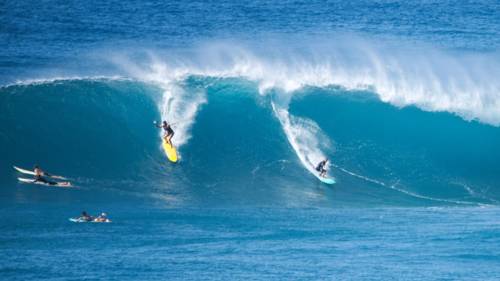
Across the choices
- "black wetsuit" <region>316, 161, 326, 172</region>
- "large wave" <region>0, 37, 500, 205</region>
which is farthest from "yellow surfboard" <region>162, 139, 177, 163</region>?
"black wetsuit" <region>316, 161, 326, 172</region>

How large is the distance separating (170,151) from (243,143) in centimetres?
256

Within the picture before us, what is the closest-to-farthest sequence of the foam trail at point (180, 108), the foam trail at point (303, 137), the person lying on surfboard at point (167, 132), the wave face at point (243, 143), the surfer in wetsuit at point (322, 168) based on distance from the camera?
the wave face at point (243, 143) → the surfer in wetsuit at point (322, 168) → the person lying on surfboard at point (167, 132) → the foam trail at point (303, 137) → the foam trail at point (180, 108)

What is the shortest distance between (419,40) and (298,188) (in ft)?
56.3

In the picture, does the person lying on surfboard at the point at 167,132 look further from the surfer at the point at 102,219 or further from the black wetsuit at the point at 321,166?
the surfer at the point at 102,219

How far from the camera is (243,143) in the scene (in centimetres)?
3250

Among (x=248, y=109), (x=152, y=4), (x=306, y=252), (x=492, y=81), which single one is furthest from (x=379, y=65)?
(x=306, y=252)

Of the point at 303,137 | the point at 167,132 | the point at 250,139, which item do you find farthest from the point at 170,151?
the point at 303,137

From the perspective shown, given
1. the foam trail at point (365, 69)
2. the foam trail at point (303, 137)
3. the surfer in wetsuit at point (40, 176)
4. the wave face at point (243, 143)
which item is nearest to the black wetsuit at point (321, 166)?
the foam trail at point (303, 137)

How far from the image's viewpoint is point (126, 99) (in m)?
34.4

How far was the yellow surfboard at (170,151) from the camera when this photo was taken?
3119 centimetres

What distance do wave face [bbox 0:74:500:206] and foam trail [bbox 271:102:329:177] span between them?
45 millimetres

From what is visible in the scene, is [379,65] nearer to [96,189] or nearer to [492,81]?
[492,81]

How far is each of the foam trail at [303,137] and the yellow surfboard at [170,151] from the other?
3831 millimetres

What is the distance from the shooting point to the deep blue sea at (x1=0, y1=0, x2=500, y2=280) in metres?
23.6
